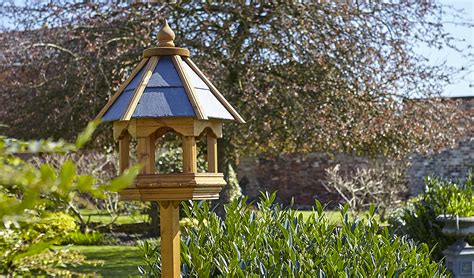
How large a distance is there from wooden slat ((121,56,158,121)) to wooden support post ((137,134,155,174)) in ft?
0.68

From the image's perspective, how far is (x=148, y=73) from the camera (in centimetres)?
375

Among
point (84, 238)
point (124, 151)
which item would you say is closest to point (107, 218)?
point (84, 238)

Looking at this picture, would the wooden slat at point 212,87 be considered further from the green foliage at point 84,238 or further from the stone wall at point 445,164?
the stone wall at point 445,164

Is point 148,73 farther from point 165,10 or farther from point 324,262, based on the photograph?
point 165,10

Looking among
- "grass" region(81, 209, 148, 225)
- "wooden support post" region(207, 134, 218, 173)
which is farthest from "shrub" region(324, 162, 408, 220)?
"wooden support post" region(207, 134, 218, 173)

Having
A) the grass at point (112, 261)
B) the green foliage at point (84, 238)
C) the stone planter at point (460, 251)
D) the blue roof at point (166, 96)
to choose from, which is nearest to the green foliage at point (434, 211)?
the stone planter at point (460, 251)

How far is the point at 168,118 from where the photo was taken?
3.70 metres

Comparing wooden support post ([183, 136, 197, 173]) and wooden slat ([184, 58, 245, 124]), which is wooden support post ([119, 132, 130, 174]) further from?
wooden slat ([184, 58, 245, 124])

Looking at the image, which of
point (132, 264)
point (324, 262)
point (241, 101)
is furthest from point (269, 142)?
point (324, 262)

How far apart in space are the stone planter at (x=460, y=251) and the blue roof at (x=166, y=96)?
330 cm

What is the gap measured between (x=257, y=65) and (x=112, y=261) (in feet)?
11.1

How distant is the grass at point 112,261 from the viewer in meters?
9.68

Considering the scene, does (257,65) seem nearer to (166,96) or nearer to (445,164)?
(166,96)

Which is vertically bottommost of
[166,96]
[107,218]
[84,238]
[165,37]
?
[107,218]
